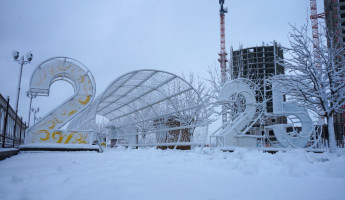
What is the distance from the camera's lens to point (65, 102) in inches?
469

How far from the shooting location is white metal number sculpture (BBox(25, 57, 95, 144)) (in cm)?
1136

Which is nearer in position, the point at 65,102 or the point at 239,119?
the point at 65,102

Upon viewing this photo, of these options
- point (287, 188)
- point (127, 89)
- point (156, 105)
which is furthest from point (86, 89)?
point (287, 188)

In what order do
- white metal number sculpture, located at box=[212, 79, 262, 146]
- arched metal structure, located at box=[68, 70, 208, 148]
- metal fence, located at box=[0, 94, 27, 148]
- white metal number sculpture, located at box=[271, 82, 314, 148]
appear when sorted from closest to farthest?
metal fence, located at box=[0, 94, 27, 148] → arched metal structure, located at box=[68, 70, 208, 148] → white metal number sculpture, located at box=[271, 82, 314, 148] → white metal number sculpture, located at box=[212, 79, 262, 146]

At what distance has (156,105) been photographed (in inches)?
512

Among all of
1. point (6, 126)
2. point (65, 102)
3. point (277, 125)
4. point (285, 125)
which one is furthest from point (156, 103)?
point (6, 126)

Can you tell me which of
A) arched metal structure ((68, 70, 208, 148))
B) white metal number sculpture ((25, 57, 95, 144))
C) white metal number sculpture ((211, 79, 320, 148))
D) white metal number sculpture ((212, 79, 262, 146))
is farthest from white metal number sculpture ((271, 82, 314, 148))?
white metal number sculpture ((25, 57, 95, 144))

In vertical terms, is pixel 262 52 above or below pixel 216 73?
above

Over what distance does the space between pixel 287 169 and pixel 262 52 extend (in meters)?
78.7

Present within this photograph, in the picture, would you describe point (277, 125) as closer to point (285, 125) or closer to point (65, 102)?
point (285, 125)

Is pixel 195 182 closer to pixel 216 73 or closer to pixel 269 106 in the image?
pixel 216 73

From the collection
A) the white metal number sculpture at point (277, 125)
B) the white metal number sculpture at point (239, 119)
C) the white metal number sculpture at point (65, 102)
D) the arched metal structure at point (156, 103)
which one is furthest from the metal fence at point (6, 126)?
the white metal number sculpture at point (239, 119)

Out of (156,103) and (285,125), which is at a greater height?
(156,103)

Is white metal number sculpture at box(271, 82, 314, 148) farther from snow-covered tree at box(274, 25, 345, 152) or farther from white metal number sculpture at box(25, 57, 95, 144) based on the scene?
white metal number sculpture at box(25, 57, 95, 144)
